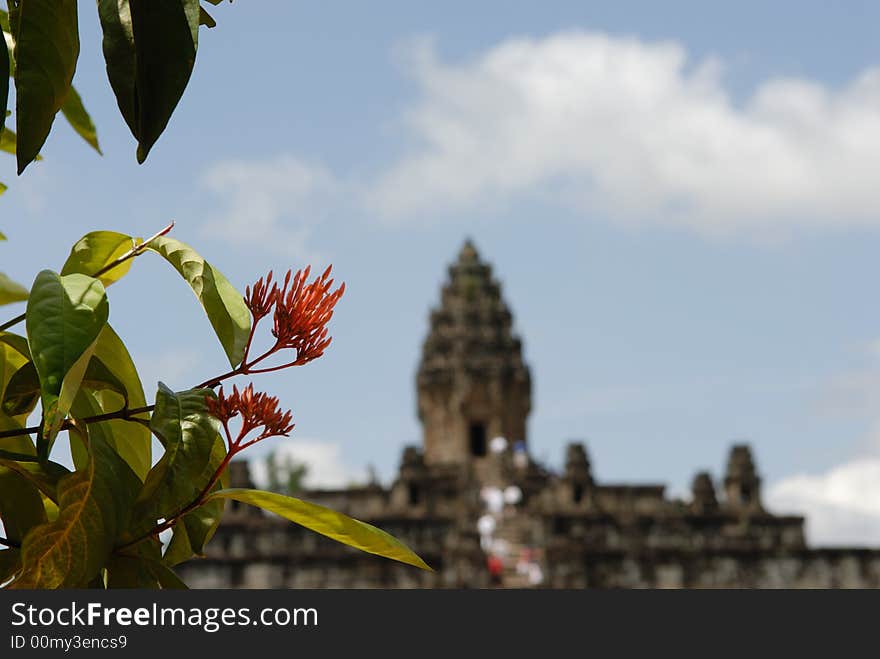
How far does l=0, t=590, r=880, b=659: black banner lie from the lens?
6.22ft

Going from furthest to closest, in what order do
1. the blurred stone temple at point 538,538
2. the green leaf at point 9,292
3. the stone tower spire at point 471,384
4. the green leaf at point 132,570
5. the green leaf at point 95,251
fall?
the stone tower spire at point 471,384, the blurred stone temple at point 538,538, the green leaf at point 9,292, the green leaf at point 95,251, the green leaf at point 132,570

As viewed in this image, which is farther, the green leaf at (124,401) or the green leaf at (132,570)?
the green leaf at (124,401)

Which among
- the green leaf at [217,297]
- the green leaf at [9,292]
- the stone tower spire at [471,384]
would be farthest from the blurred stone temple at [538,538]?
the green leaf at [217,297]

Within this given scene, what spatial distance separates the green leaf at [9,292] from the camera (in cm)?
277

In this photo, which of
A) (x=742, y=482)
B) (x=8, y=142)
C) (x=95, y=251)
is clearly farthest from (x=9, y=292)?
(x=742, y=482)

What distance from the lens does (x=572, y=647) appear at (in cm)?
196

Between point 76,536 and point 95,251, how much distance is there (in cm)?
61

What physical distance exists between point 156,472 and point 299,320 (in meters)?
0.36

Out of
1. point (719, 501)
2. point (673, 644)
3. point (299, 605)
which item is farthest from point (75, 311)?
point (719, 501)

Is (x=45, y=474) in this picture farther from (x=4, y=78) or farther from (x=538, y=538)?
(x=538, y=538)

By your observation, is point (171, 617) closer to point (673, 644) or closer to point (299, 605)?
point (299, 605)

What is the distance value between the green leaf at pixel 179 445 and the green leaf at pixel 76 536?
0.27 feet

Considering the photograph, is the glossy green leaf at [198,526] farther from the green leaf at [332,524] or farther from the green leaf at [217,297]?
the green leaf at [217,297]

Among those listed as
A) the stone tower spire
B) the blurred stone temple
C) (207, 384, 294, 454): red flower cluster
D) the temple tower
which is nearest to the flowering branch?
(207, 384, 294, 454): red flower cluster
